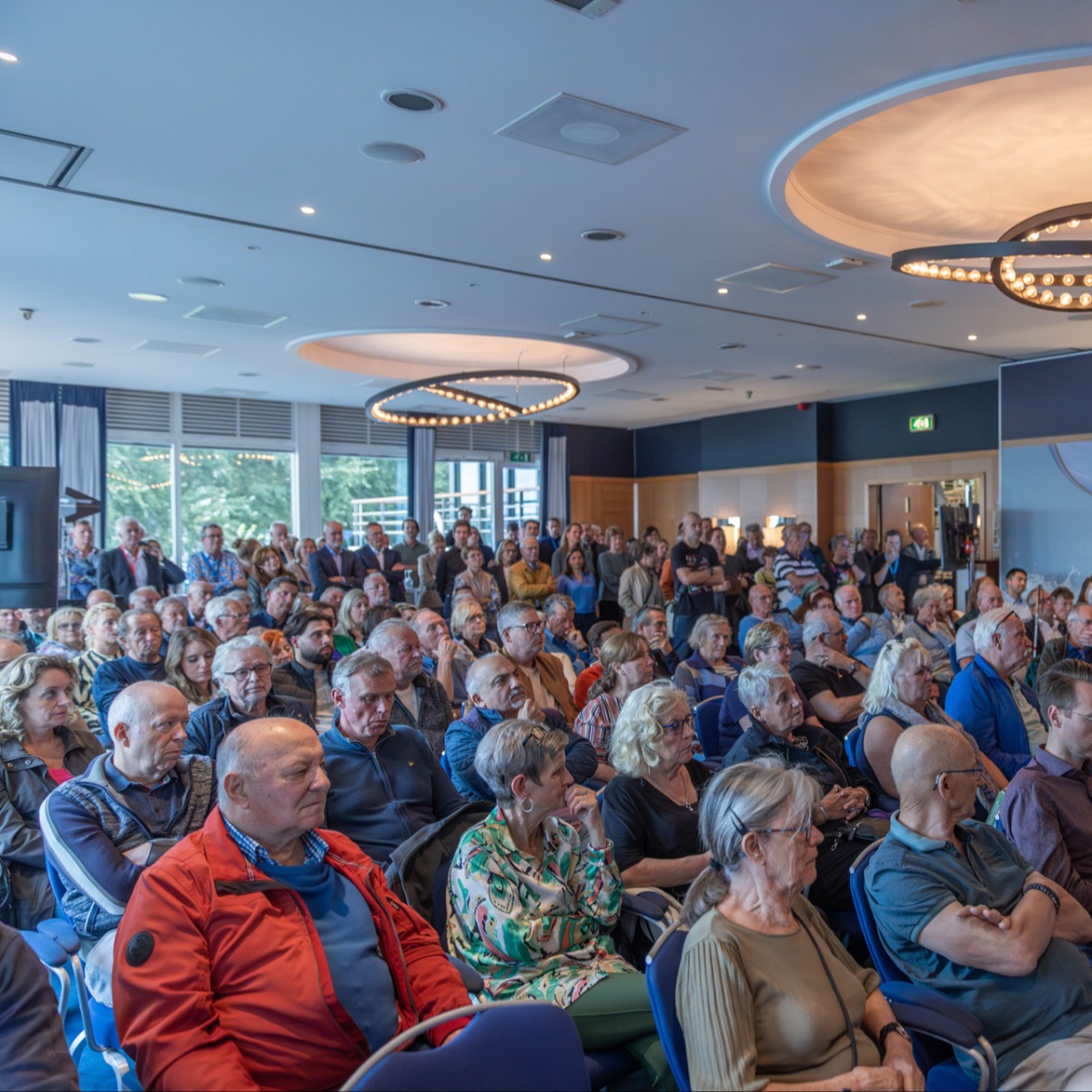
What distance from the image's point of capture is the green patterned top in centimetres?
240

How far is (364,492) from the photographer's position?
15.8 meters

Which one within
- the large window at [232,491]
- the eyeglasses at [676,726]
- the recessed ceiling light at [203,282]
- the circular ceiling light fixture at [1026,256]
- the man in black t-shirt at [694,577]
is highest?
the recessed ceiling light at [203,282]

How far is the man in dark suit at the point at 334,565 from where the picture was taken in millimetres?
9891

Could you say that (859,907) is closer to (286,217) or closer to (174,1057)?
(174,1057)

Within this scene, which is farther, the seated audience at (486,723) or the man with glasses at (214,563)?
the man with glasses at (214,563)

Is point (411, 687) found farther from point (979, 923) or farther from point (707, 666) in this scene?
point (979, 923)

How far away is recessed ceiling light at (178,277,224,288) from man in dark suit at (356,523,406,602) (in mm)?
3589

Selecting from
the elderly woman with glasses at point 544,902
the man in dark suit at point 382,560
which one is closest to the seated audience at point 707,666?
the elderly woman with glasses at point 544,902

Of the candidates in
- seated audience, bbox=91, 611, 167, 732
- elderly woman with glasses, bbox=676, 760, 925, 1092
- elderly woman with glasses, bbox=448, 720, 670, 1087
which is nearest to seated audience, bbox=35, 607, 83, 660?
seated audience, bbox=91, 611, 167, 732

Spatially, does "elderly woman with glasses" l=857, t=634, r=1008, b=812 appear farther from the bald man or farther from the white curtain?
the white curtain

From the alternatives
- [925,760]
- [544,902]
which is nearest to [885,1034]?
[925,760]

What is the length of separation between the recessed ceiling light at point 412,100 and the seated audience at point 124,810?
295cm

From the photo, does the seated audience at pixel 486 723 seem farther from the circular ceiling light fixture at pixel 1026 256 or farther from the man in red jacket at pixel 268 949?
the circular ceiling light fixture at pixel 1026 256

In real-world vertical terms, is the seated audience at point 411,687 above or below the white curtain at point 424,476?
below
